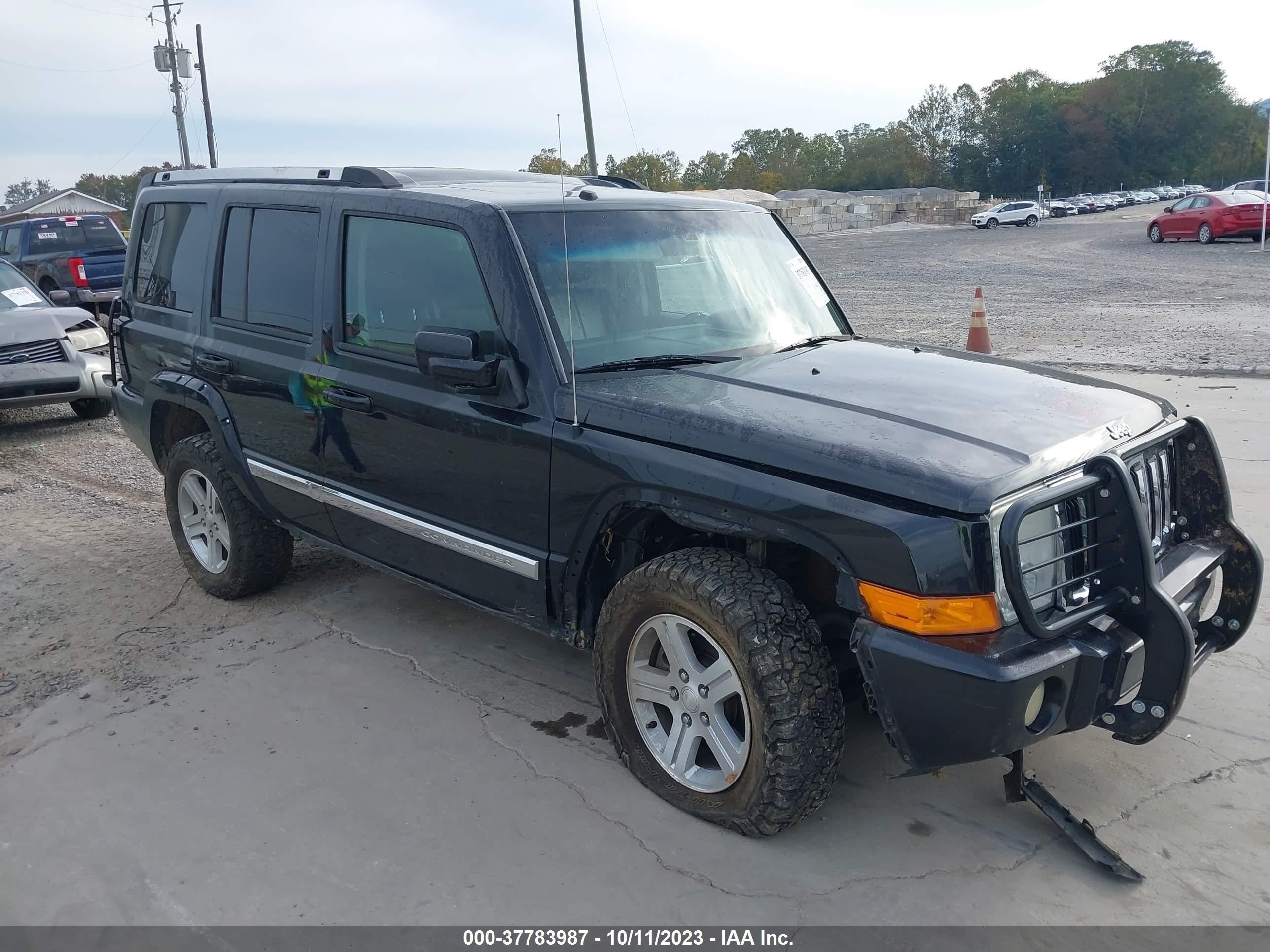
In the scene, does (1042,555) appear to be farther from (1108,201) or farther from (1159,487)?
(1108,201)

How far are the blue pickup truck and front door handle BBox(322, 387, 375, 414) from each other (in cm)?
1304

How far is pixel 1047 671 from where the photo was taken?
263 centimetres

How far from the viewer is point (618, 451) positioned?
3174mm

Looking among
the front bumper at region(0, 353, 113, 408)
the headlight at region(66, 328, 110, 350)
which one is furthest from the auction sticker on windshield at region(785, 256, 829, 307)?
the headlight at region(66, 328, 110, 350)

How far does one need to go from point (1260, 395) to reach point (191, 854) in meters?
8.50

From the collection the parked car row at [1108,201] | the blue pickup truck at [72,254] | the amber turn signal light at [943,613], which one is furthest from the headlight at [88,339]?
the parked car row at [1108,201]

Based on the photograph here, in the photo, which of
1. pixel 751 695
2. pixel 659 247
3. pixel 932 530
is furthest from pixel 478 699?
pixel 932 530

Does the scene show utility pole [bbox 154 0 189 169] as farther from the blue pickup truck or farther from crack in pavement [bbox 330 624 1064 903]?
crack in pavement [bbox 330 624 1064 903]

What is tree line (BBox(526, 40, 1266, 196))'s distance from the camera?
107 metres

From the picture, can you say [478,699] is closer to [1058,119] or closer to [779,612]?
[779,612]

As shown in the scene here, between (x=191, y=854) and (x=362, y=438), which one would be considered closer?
(x=191, y=854)

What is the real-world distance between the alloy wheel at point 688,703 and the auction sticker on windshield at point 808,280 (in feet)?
5.89

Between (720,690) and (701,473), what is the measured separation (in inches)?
25.6

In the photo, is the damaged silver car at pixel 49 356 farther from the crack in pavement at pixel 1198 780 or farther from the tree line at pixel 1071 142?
the tree line at pixel 1071 142
